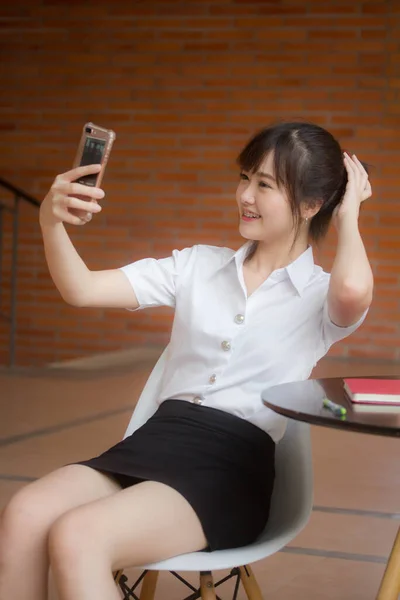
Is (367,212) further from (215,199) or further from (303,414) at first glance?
(303,414)

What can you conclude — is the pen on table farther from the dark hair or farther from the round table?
the dark hair

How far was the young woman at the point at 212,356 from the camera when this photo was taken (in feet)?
4.17

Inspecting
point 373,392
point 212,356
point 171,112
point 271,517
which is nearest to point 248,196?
point 212,356

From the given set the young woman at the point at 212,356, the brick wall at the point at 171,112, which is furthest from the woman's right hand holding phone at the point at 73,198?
the brick wall at the point at 171,112

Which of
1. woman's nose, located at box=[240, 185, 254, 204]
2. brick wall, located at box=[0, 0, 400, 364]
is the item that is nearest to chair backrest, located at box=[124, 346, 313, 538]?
woman's nose, located at box=[240, 185, 254, 204]

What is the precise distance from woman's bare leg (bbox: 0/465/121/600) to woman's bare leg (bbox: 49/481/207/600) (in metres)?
0.06

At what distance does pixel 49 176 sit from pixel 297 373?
5.13 metres

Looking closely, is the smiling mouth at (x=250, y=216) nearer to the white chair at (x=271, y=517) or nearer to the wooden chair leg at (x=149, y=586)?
the white chair at (x=271, y=517)

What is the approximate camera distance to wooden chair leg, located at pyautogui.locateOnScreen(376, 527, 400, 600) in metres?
1.41

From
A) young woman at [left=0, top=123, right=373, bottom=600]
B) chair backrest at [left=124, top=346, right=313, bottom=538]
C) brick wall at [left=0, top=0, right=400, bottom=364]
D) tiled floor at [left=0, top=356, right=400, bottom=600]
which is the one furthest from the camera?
brick wall at [left=0, top=0, right=400, bottom=364]

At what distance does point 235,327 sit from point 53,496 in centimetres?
45

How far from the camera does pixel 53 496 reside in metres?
1.33

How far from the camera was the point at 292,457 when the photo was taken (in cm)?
157

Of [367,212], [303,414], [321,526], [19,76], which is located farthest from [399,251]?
[303,414]
